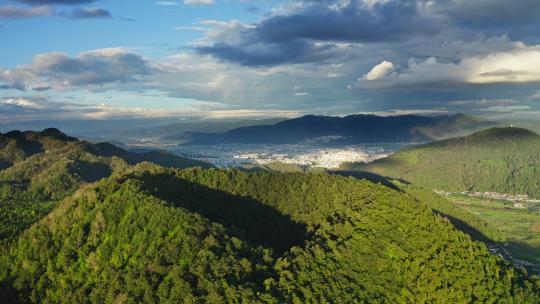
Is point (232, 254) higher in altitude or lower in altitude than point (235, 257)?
higher

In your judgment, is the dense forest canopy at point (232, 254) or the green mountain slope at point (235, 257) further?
the dense forest canopy at point (232, 254)

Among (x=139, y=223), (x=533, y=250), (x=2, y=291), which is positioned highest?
(x=139, y=223)

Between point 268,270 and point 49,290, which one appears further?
point 49,290

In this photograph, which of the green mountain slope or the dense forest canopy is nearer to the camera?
the green mountain slope

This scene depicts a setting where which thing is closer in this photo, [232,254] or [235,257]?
[235,257]

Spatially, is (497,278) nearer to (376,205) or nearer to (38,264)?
(376,205)

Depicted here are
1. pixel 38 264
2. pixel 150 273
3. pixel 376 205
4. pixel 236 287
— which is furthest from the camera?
pixel 376 205

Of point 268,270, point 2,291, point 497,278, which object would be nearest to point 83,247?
point 2,291

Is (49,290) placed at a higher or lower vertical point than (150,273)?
lower
